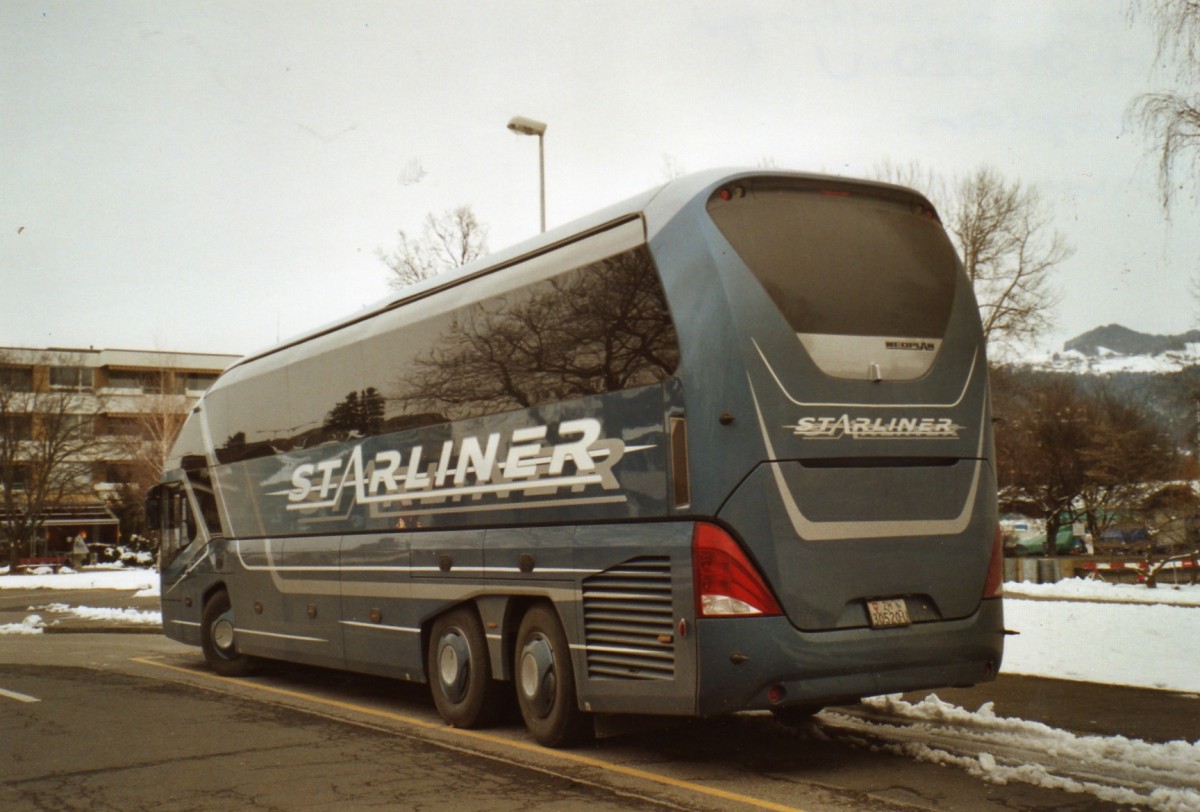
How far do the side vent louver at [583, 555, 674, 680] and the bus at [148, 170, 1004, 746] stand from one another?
0.02 metres

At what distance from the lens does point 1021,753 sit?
316 inches

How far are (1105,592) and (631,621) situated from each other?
18.2m

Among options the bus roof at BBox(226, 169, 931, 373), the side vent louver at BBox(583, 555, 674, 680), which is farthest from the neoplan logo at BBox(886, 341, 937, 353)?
the side vent louver at BBox(583, 555, 674, 680)

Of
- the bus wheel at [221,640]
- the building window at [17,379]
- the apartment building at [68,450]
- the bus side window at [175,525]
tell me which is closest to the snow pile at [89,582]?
the apartment building at [68,450]

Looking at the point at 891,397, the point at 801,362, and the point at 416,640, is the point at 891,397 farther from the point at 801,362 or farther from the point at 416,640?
the point at 416,640

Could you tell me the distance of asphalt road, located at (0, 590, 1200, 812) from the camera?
23.0 ft

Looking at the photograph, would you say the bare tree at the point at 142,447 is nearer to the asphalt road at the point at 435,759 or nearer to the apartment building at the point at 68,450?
the apartment building at the point at 68,450

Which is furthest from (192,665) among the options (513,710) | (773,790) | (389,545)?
(773,790)

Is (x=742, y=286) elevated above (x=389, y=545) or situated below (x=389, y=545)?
above

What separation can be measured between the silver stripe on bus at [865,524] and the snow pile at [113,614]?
19.4 metres

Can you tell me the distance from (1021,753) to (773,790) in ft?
6.55

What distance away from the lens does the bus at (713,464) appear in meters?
7.35

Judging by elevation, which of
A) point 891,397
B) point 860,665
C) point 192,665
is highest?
point 891,397

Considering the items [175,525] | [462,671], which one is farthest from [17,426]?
[462,671]
